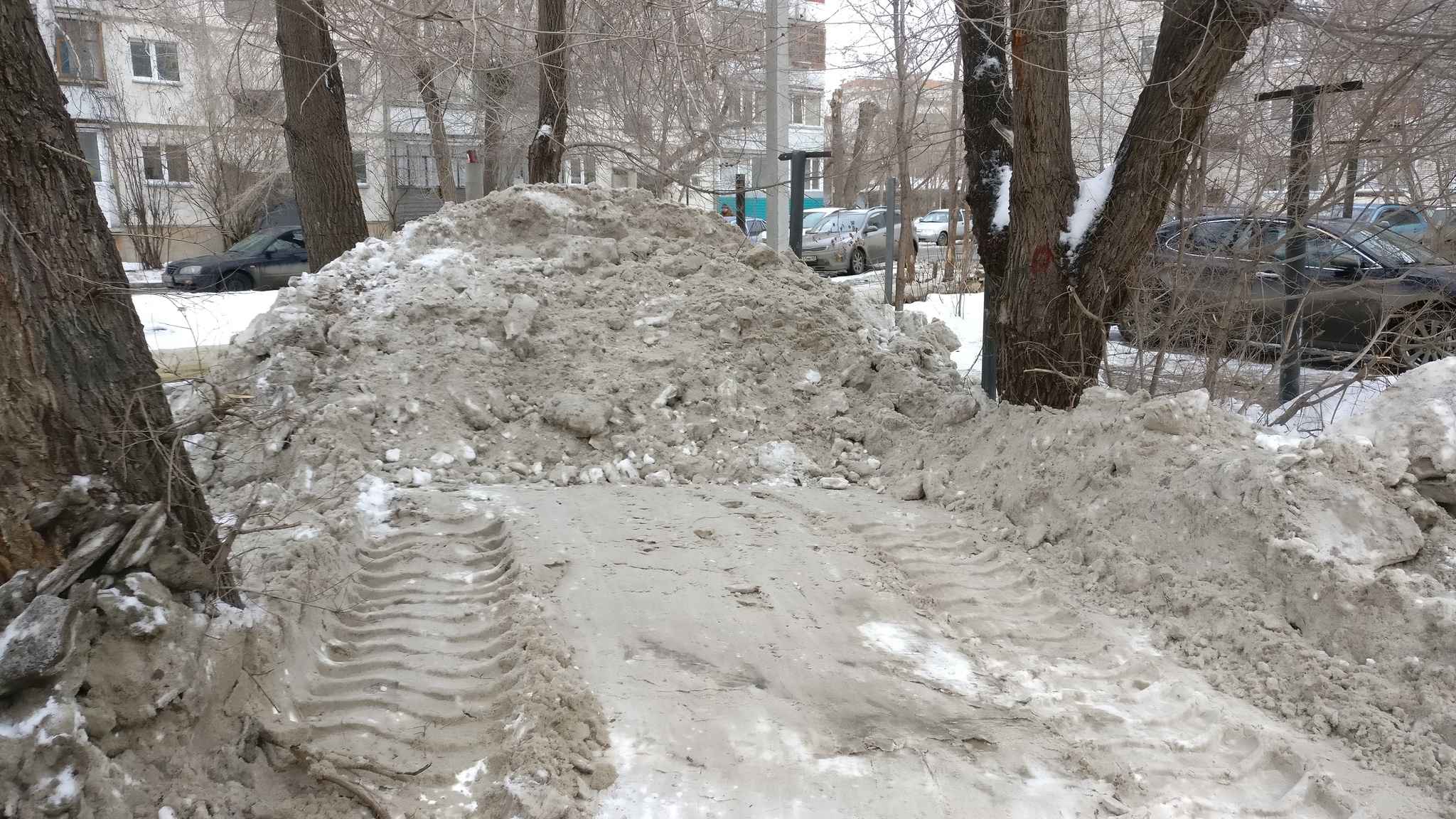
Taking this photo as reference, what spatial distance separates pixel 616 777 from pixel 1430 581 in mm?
3176

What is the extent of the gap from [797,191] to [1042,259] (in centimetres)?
486

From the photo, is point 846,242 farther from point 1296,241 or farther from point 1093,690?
point 1093,690

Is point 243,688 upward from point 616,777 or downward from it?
upward

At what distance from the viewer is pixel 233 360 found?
6.11 m

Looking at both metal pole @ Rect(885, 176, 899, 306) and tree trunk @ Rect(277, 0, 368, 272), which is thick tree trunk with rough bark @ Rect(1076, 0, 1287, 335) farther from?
tree trunk @ Rect(277, 0, 368, 272)

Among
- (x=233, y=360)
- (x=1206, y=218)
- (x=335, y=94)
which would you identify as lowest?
(x=233, y=360)

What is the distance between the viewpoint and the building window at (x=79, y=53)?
52.6ft

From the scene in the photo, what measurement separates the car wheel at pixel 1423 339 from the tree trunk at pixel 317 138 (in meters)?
8.87

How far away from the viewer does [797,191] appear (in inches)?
421

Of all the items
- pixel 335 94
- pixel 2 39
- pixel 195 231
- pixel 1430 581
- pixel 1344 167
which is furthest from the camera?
pixel 195 231

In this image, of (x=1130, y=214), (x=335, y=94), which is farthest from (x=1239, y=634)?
(x=335, y=94)

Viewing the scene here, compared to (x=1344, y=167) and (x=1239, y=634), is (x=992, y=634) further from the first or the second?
(x=1344, y=167)

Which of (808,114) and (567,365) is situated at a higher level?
(808,114)

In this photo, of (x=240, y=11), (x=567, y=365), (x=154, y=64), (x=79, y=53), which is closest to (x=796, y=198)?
(x=567, y=365)
